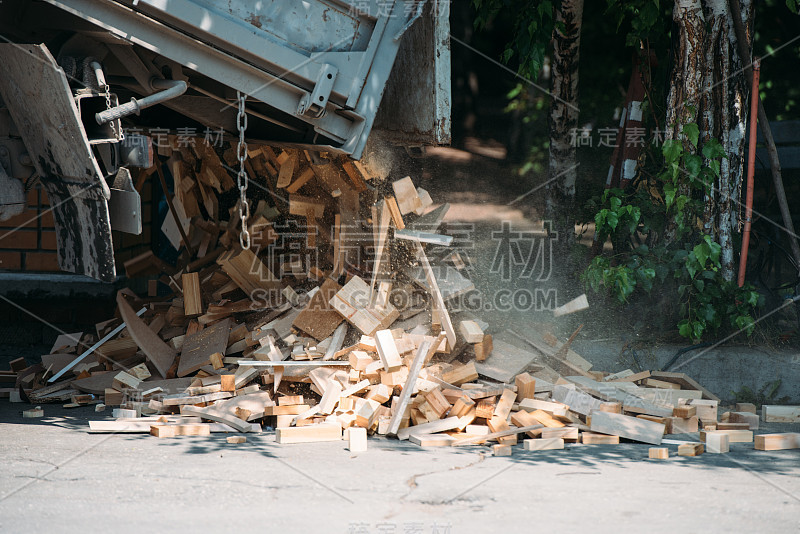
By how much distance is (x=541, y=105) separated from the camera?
10586 mm

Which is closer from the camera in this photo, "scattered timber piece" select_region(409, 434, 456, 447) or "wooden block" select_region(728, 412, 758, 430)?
"scattered timber piece" select_region(409, 434, 456, 447)

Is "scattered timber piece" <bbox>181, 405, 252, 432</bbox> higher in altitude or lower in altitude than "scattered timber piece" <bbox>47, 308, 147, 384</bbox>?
lower

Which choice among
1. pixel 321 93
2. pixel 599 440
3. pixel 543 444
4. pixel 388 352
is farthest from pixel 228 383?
pixel 599 440

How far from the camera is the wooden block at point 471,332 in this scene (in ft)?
20.7

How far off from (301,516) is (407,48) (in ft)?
12.6

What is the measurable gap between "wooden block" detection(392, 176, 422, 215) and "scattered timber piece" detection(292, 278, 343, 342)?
910 mm

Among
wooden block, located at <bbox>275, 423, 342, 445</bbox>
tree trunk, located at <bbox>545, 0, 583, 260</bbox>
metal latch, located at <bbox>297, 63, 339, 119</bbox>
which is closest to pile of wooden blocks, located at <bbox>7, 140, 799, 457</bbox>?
wooden block, located at <bbox>275, 423, 342, 445</bbox>

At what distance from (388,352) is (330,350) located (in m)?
0.63

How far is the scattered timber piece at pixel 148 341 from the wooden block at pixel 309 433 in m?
1.50

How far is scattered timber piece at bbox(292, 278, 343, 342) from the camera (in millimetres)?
6543

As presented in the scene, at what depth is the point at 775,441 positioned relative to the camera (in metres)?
5.19

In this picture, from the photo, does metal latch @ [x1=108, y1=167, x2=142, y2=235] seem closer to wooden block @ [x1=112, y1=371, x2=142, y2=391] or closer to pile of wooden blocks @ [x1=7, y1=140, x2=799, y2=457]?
pile of wooden blocks @ [x1=7, y1=140, x2=799, y2=457]

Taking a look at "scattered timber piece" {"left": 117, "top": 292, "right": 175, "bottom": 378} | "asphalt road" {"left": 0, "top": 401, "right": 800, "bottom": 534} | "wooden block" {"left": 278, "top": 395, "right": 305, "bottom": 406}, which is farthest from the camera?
"scattered timber piece" {"left": 117, "top": 292, "right": 175, "bottom": 378}

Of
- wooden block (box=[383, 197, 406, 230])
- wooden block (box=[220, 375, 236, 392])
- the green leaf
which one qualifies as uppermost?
the green leaf
